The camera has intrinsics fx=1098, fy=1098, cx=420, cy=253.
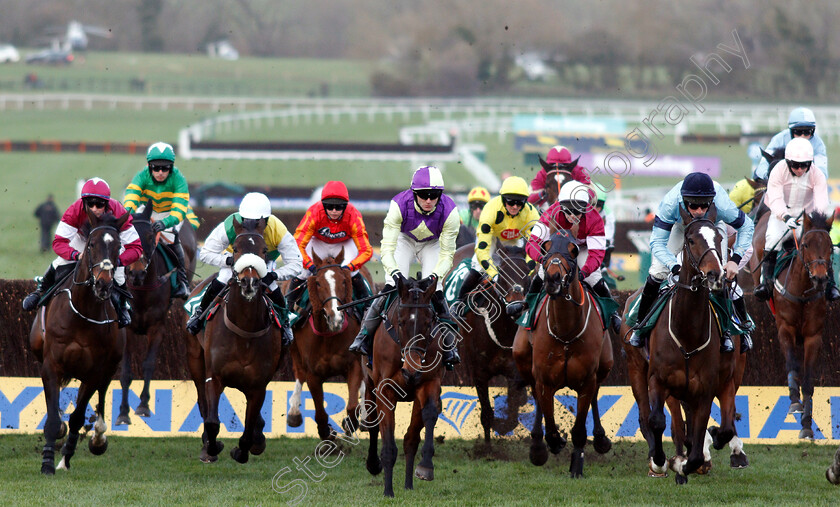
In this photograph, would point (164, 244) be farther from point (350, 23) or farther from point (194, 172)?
point (350, 23)

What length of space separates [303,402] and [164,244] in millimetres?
2131

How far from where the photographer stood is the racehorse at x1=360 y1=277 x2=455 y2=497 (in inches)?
309

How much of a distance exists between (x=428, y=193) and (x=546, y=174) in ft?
10.1

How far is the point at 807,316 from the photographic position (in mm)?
10203

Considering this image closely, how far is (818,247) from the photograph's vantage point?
376 inches

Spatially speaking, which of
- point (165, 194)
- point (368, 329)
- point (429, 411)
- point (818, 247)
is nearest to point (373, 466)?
point (429, 411)

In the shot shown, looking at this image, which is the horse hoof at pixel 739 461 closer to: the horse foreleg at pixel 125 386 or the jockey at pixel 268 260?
the jockey at pixel 268 260

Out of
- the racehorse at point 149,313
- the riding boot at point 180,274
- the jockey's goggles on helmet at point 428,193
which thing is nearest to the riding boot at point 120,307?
the racehorse at point 149,313

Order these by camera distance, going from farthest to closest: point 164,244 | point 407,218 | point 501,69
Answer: point 501,69
point 164,244
point 407,218

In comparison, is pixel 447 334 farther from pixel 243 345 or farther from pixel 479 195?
pixel 479 195

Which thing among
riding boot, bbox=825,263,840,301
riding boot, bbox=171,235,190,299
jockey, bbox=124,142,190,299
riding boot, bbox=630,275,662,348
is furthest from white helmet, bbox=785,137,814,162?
riding boot, bbox=171,235,190,299

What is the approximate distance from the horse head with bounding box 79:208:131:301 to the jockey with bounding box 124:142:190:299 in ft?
6.56

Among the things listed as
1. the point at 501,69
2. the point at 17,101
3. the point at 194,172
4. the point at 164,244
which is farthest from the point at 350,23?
the point at 164,244

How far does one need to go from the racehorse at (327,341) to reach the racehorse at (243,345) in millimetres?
443
